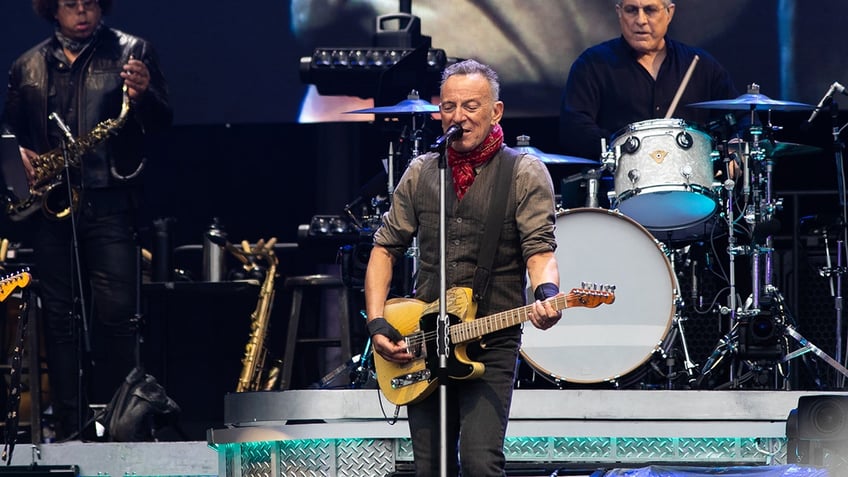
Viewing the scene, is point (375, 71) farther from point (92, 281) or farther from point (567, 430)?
point (567, 430)

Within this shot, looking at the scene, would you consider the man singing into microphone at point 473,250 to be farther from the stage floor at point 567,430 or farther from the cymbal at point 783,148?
the cymbal at point 783,148

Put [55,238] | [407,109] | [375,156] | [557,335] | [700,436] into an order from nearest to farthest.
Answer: [700,436] → [557,335] → [407,109] → [55,238] → [375,156]

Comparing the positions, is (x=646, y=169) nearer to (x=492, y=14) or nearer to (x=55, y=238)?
(x=492, y=14)

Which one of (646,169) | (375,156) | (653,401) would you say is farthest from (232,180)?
(653,401)

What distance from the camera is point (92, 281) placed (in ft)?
28.9

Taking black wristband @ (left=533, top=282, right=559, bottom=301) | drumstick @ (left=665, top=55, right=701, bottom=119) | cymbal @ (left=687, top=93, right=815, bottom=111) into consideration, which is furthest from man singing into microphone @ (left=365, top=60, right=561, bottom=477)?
drumstick @ (left=665, top=55, right=701, bottom=119)

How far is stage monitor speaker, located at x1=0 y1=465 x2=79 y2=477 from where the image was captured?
299 inches

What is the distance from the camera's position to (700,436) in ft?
22.1

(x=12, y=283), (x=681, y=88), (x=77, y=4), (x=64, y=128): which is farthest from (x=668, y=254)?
(x=77, y=4)

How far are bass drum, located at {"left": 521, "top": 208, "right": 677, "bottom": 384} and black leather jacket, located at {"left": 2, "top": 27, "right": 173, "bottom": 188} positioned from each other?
295 cm

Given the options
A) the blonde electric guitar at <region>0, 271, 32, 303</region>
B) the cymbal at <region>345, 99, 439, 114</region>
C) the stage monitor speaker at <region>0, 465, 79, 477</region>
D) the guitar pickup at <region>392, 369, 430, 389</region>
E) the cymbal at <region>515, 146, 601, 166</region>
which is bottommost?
the stage monitor speaker at <region>0, 465, 79, 477</region>

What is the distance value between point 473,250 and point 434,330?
33 centimetres

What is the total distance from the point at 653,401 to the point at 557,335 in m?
0.84

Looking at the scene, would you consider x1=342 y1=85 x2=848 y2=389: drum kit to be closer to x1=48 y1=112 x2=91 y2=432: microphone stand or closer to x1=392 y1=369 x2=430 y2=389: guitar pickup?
x1=48 y1=112 x2=91 y2=432: microphone stand
